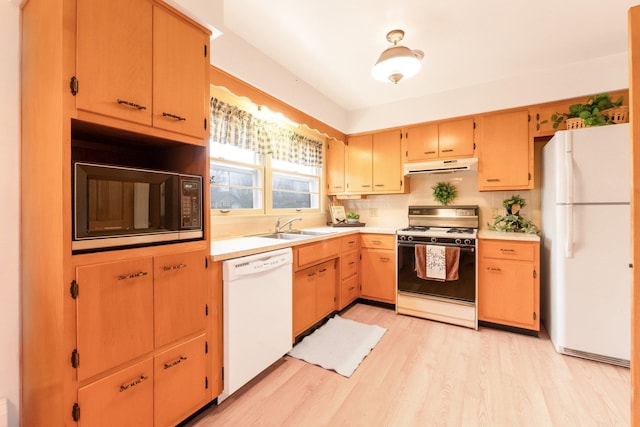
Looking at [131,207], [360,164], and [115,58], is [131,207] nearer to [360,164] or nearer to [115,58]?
[115,58]

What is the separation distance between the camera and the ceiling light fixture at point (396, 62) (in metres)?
1.93

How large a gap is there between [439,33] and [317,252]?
201cm

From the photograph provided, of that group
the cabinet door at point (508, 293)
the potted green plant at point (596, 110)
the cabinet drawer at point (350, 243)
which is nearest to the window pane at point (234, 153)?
the cabinet drawer at point (350, 243)

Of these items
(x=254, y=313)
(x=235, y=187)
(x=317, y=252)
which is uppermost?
(x=235, y=187)

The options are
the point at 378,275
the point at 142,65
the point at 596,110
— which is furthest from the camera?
the point at 378,275

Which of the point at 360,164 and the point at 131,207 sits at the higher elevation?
the point at 360,164

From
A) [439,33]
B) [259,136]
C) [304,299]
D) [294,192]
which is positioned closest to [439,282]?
[304,299]

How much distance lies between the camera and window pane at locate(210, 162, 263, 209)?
8.14ft

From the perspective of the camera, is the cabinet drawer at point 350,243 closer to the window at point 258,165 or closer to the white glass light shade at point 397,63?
the window at point 258,165

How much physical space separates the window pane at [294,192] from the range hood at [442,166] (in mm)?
1255

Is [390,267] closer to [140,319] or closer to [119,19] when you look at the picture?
[140,319]

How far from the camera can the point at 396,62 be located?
1957 millimetres

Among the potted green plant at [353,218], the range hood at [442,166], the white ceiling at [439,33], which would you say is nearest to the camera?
the white ceiling at [439,33]
